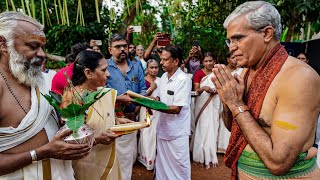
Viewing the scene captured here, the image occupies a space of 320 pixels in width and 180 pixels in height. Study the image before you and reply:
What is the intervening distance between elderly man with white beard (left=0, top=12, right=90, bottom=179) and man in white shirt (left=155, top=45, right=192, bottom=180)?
189cm

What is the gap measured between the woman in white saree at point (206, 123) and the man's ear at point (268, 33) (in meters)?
3.17

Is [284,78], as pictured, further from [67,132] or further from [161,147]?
[161,147]

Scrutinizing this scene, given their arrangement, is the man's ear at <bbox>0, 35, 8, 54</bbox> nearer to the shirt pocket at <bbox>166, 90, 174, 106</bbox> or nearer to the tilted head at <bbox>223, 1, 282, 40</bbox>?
the tilted head at <bbox>223, 1, 282, 40</bbox>

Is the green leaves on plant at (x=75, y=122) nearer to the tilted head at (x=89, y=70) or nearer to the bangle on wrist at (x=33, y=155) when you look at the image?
the bangle on wrist at (x=33, y=155)

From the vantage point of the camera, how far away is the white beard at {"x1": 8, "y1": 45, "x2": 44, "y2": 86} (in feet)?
5.24

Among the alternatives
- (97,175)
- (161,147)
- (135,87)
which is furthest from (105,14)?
(97,175)

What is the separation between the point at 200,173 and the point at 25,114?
346cm

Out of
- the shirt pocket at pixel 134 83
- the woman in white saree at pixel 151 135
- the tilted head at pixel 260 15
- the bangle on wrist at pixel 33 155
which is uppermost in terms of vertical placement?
the tilted head at pixel 260 15

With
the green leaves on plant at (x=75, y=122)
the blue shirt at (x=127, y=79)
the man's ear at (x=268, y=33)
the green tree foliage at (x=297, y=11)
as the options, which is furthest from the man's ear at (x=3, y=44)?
the green tree foliage at (x=297, y=11)

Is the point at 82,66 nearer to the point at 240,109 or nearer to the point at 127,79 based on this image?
the point at 127,79

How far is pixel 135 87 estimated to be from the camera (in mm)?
3703

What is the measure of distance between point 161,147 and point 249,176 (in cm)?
228

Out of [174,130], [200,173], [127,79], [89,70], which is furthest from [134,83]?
[200,173]

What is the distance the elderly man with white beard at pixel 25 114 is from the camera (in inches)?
59.6
